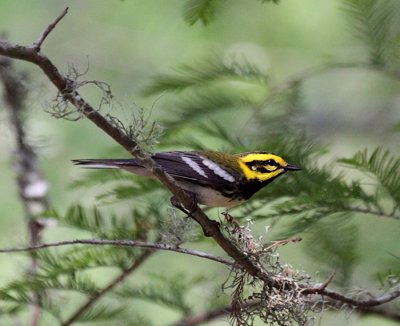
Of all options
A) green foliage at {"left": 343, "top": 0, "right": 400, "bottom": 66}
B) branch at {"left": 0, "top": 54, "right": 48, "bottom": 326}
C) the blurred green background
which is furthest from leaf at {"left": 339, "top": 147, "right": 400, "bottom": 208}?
the blurred green background

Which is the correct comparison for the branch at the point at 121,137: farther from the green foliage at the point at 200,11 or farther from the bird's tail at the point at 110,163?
the green foliage at the point at 200,11

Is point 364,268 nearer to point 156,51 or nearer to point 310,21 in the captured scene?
point 310,21

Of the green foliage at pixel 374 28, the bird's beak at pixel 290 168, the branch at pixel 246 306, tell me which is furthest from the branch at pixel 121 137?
the green foliage at pixel 374 28

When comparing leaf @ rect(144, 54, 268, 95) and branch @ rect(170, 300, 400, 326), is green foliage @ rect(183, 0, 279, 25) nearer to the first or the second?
leaf @ rect(144, 54, 268, 95)

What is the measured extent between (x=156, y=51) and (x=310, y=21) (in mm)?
1077

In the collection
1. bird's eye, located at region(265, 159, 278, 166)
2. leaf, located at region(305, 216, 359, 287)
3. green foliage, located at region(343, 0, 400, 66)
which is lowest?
leaf, located at region(305, 216, 359, 287)

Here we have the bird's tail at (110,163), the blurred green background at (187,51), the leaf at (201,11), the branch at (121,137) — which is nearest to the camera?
the branch at (121,137)

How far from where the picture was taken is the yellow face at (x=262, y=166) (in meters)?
3.12

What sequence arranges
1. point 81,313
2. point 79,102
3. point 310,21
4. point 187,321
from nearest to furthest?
point 79,102
point 81,313
point 187,321
point 310,21

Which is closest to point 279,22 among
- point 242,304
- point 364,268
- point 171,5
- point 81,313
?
point 171,5

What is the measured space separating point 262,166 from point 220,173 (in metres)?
0.17

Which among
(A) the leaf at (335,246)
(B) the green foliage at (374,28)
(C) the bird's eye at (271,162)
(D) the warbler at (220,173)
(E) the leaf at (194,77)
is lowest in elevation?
(A) the leaf at (335,246)

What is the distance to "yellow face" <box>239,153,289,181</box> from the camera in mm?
3121

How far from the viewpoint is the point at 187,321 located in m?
3.64
